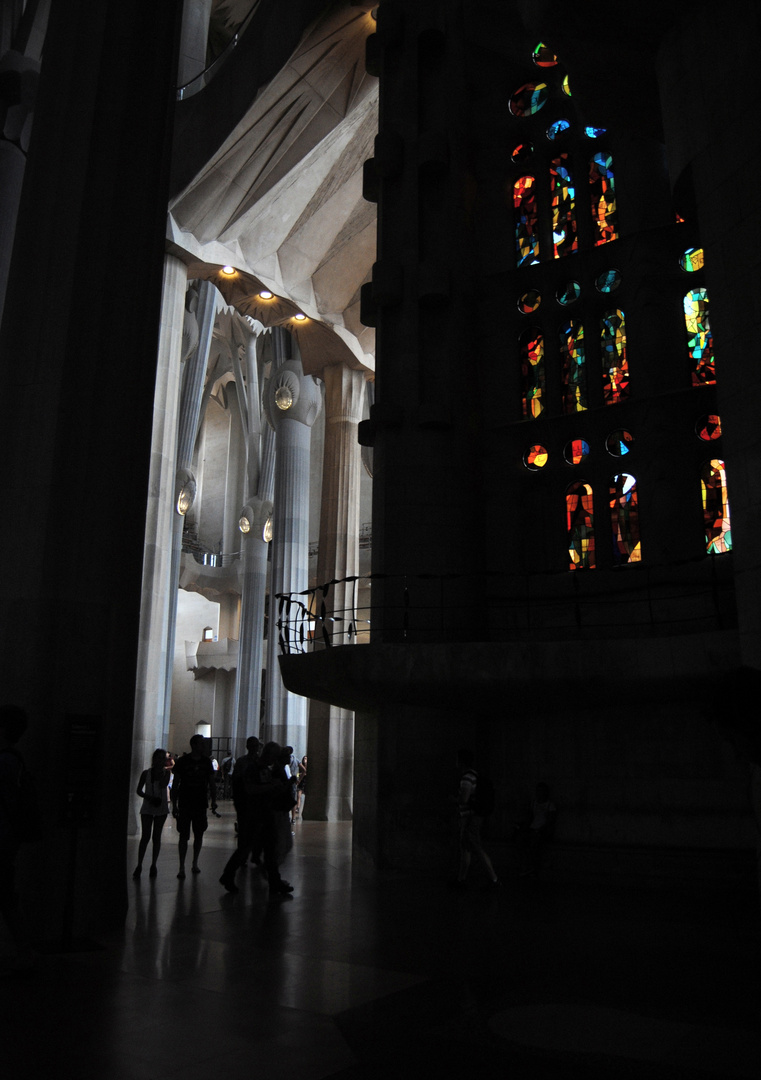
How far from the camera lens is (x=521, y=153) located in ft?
49.7

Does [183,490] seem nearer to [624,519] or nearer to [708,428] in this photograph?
[624,519]

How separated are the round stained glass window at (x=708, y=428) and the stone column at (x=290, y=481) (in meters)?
18.3

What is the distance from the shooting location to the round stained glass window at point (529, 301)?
47.0 ft

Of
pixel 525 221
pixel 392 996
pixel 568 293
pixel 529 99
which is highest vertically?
pixel 529 99

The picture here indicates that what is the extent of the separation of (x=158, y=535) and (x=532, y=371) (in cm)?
1023

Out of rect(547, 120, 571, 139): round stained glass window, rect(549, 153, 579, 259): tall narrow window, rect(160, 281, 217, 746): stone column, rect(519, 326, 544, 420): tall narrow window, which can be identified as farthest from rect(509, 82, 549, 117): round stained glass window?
rect(160, 281, 217, 746): stone column

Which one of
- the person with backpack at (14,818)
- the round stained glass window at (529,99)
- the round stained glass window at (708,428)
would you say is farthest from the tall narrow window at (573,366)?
the person with backpack at (14,818)

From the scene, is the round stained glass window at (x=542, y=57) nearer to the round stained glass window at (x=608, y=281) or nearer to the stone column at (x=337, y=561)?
the round stained glass window at (x=608, y=281)

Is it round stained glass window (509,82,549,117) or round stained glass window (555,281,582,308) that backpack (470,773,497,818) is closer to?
round stained glass window (555,281,582,308)

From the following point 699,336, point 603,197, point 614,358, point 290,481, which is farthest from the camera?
point 290,481

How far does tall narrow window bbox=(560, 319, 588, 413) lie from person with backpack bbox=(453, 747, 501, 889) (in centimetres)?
647

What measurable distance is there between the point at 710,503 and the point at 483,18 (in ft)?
32.0

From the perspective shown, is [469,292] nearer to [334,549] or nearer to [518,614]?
[518,614]

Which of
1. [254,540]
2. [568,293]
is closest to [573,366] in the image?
[568,293]
